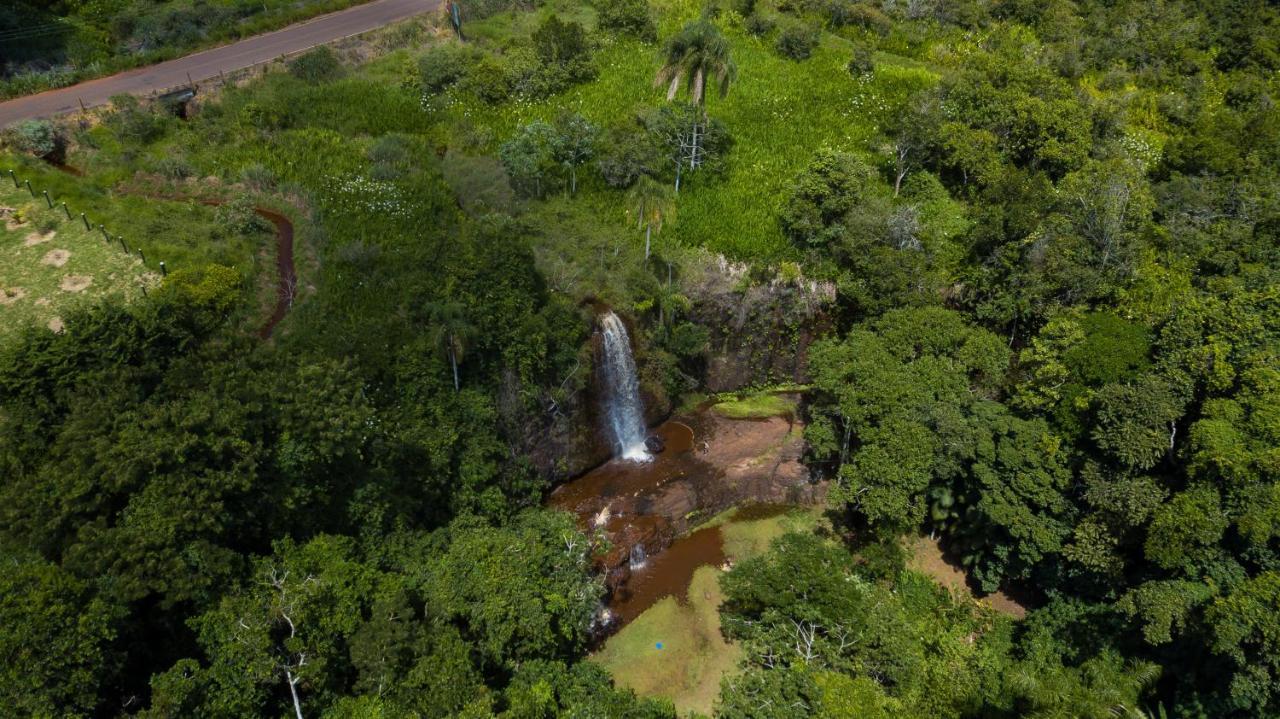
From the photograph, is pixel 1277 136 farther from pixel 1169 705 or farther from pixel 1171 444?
pixel 1169 705

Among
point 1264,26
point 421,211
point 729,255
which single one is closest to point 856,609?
point 729,255

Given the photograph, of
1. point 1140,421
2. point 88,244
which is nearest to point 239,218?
point 88,244

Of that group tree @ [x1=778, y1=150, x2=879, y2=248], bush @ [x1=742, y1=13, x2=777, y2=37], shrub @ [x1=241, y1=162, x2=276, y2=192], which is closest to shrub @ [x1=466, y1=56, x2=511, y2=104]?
shrub @ [x1=241, y1=162, x2=276, y2=192]

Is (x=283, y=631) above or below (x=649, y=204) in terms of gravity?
below

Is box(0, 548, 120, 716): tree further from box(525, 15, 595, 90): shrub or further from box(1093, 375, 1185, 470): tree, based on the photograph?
box(525, 15, 595, 90): shrub

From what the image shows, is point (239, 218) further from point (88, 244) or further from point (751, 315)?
point (751, 315)

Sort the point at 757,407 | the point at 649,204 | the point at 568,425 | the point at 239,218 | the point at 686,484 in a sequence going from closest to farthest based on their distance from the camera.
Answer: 1. the point at 239,218
2. the point at 568,425
3. the point at 686,484
4. the point at 757,407
5. the point at 649,204

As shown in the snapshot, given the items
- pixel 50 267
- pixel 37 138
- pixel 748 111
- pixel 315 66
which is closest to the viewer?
pixel 50 267
